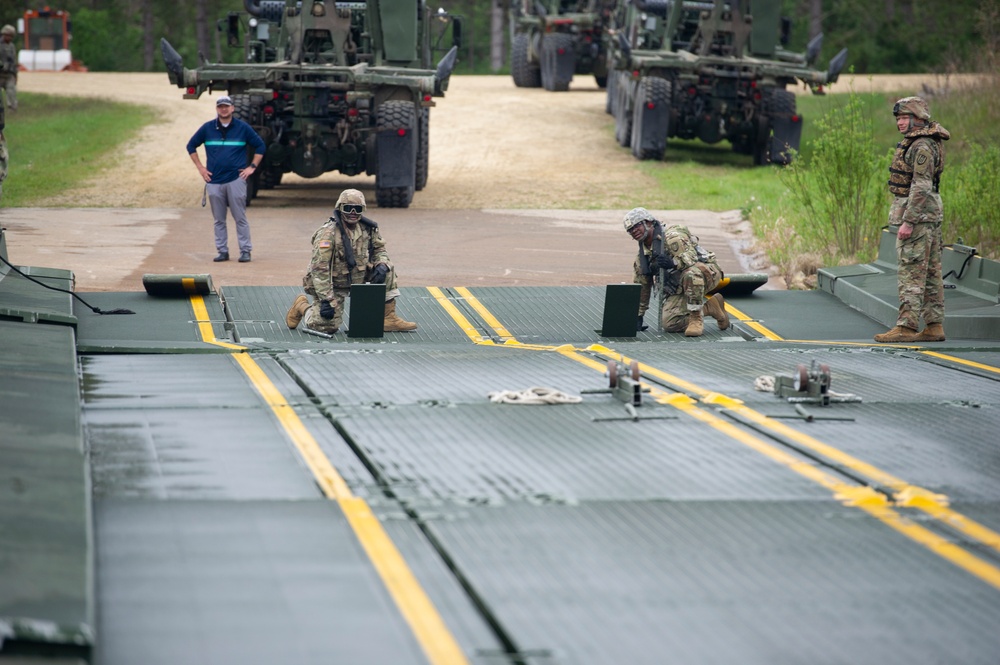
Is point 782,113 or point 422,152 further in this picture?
point 782,113

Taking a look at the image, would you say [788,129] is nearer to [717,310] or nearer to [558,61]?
[558,61]

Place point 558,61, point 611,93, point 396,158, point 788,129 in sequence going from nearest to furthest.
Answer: point 396,158 → point 788,129 → point 611,93 → point 558,61

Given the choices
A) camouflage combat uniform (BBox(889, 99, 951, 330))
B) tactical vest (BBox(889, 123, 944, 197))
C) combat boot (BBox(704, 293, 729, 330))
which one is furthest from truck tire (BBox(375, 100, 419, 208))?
camouflage combat uniform (BBox(889, 99, 951, 330))

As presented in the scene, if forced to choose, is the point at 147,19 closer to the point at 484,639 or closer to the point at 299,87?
the point at 299,87

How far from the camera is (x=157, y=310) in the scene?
38.6 feet

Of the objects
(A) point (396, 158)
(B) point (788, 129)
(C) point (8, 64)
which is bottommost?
(A) point (396, 158)

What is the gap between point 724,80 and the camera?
951 inches

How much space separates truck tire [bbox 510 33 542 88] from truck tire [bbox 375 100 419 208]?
58.0 ft

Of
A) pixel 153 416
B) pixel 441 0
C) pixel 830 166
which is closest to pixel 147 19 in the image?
pixel 441 0

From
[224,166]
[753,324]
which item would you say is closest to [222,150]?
[224,166]

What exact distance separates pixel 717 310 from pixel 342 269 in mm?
3147

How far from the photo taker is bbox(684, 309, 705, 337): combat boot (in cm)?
1136

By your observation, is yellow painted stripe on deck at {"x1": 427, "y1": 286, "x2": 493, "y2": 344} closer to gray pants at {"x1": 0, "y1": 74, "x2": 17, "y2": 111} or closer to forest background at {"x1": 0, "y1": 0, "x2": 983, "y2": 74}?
gray pants at {"x1": 0, "y1": 74, "x2": 17, "y2": 111}

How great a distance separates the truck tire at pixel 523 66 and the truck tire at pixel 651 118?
1143cm
